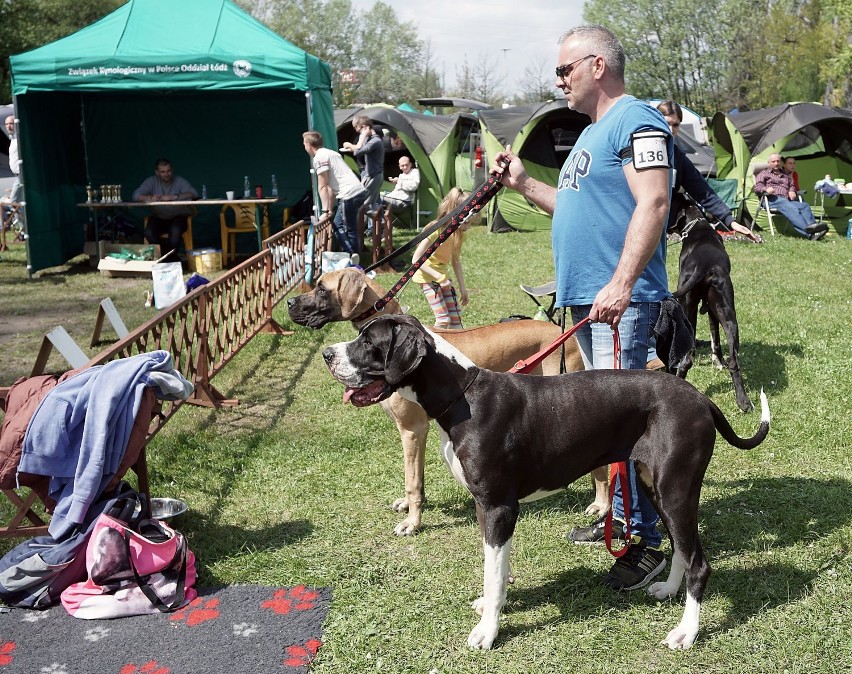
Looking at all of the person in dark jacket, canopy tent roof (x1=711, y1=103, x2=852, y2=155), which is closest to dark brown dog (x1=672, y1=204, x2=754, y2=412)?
the person in dark jacket

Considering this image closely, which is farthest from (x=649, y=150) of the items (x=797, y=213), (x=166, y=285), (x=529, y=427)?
(x=797, y=213)

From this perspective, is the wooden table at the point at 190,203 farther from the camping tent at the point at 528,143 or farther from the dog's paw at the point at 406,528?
the dog's paw at the point at 406,528

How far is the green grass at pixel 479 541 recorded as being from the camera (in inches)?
129

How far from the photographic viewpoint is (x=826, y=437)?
5.47 meters

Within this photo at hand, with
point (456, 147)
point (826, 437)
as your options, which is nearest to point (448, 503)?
point (826, 437)

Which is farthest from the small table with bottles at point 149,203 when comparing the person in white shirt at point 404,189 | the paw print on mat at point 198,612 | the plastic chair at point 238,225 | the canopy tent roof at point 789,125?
the canopy tent roof at point 789,125

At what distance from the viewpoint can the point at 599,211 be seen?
346cm

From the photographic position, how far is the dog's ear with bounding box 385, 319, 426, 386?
3.12m

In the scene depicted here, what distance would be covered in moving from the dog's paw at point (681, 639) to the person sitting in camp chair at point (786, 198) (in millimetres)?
14122

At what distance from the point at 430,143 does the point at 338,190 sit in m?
7.76

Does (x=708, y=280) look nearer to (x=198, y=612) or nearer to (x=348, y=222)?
(x=198, y=612)

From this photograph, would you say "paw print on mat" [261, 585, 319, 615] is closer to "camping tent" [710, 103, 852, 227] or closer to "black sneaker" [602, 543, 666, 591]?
"black sneaker" [602, 543, 666, 591]

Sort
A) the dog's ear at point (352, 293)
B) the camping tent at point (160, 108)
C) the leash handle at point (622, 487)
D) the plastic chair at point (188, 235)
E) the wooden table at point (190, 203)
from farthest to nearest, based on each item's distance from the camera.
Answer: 1. the plastic chair at point (188, 235)
2. the wooden table at point (190, 203)
3. the camping tent at point (160, 108)
4. the dog's ear at point (352, 293)
5. the leash handle at point (622, 487)

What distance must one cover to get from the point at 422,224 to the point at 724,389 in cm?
1207
